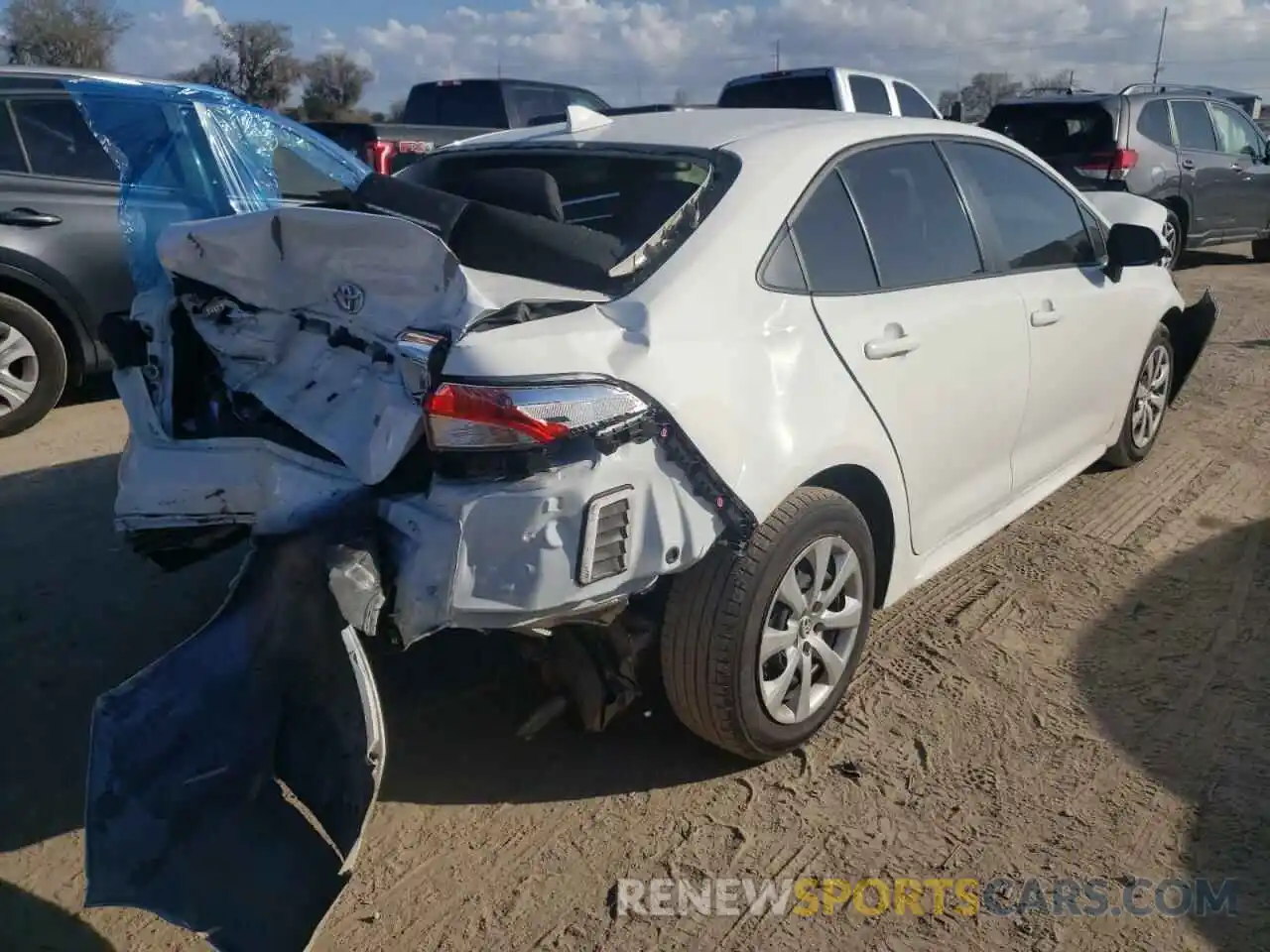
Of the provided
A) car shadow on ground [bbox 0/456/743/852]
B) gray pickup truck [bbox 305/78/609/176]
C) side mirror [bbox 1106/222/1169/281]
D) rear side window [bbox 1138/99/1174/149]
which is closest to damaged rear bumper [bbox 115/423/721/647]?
car shadow on ground [bbox 0/456/743/852]

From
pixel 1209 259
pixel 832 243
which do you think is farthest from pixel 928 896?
pixel 1209 259

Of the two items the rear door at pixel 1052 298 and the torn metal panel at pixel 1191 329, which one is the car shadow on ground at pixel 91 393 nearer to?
the rear door at pixel 1052 298

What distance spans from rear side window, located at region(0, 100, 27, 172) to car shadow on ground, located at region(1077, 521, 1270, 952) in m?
5.94

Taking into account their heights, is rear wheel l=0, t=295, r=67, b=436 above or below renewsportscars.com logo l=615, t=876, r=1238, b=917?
above

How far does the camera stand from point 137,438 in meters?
3.14

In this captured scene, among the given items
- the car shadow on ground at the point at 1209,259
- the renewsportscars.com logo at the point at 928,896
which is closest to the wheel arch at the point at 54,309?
the renewsportscars.com logo at the point at 928,896

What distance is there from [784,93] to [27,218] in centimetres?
761

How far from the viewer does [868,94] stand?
11.1 metres

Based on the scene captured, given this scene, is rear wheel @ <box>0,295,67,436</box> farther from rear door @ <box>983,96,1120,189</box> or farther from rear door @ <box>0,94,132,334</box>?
rear door @ <box>983,96,1120,189</box>

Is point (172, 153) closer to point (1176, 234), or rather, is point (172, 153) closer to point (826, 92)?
point (826, 92)

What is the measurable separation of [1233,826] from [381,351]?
8.18ft

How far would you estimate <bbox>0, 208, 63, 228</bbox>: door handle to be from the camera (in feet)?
19.0

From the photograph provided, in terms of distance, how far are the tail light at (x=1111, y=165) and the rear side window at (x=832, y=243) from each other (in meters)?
8.24

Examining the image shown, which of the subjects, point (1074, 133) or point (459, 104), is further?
point (459, 104)
